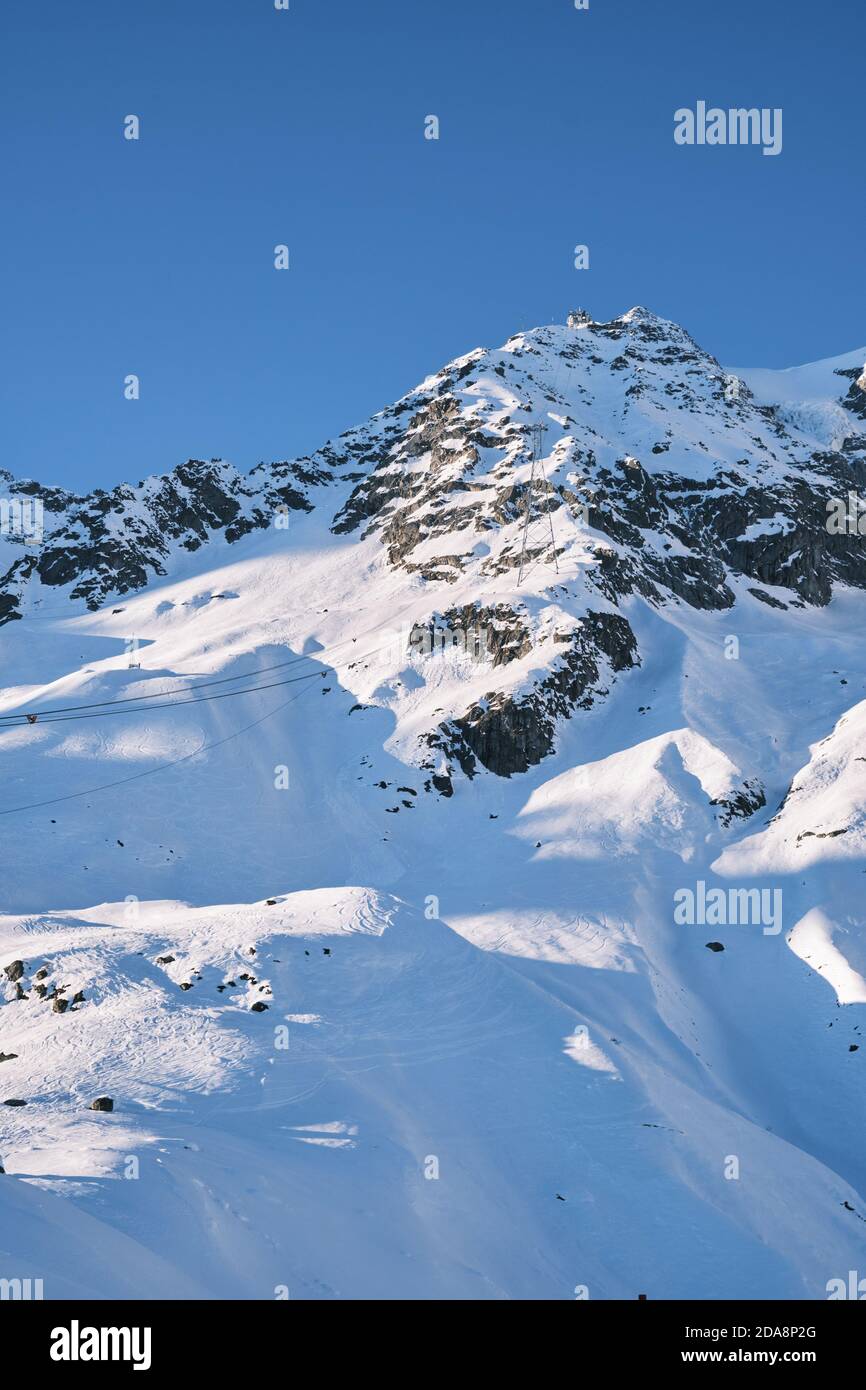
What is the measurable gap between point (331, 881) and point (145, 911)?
28.5ft

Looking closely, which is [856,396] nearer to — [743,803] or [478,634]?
[478,634]

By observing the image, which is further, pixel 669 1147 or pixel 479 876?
pixel 479 876

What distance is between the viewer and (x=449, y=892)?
1618 inches

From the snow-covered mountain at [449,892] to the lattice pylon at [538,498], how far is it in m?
0.48

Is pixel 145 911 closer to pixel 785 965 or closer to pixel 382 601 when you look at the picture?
pixel 785 965

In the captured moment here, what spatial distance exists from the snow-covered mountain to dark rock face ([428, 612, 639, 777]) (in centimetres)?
21

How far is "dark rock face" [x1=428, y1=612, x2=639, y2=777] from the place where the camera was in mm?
53062

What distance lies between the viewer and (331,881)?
1647 inches

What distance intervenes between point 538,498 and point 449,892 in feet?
160

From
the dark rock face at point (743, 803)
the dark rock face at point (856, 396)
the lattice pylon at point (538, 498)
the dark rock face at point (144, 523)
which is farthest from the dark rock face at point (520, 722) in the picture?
the dark rock face at point (856, 396)

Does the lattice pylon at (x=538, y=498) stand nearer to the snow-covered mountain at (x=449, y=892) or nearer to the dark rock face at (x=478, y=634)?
the snow-covered mountain at (x=449, y=892)

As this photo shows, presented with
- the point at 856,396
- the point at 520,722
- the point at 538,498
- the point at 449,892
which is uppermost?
the point at 856,396

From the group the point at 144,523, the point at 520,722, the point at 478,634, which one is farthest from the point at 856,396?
the point at 520,722
